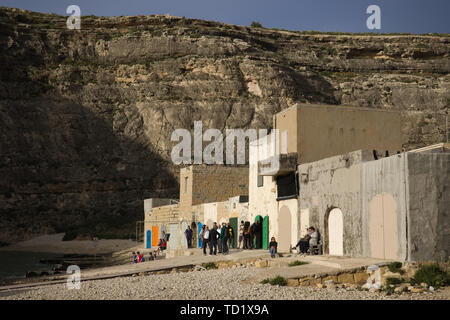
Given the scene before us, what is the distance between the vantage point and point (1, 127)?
63.5 metres

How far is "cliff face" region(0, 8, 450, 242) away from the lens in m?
61.8

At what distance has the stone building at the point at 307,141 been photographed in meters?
21.1

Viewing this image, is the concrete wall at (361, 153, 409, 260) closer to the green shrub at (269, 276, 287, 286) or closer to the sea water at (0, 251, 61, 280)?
the green shrub at (269, 276, 287, 286)

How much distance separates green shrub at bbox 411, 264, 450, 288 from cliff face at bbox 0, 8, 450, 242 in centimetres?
4743

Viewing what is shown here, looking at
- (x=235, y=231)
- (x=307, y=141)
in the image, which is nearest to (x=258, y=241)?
(x=235, y=231)

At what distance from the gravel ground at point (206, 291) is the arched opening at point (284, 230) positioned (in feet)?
19.5

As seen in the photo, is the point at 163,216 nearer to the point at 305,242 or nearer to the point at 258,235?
the point at 258,235

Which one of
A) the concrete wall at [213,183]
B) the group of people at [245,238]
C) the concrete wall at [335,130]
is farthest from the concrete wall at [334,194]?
the concrete wall at [213,183]

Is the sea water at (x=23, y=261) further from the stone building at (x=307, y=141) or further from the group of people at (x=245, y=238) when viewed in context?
the stone building at (x=307, y=141)

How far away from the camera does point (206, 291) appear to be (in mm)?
12281

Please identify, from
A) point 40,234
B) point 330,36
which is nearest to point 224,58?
point 330,36

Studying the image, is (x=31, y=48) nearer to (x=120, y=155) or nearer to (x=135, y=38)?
(x=135, y=38)

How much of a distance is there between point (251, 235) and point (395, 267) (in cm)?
1110

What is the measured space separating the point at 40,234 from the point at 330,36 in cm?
5183
